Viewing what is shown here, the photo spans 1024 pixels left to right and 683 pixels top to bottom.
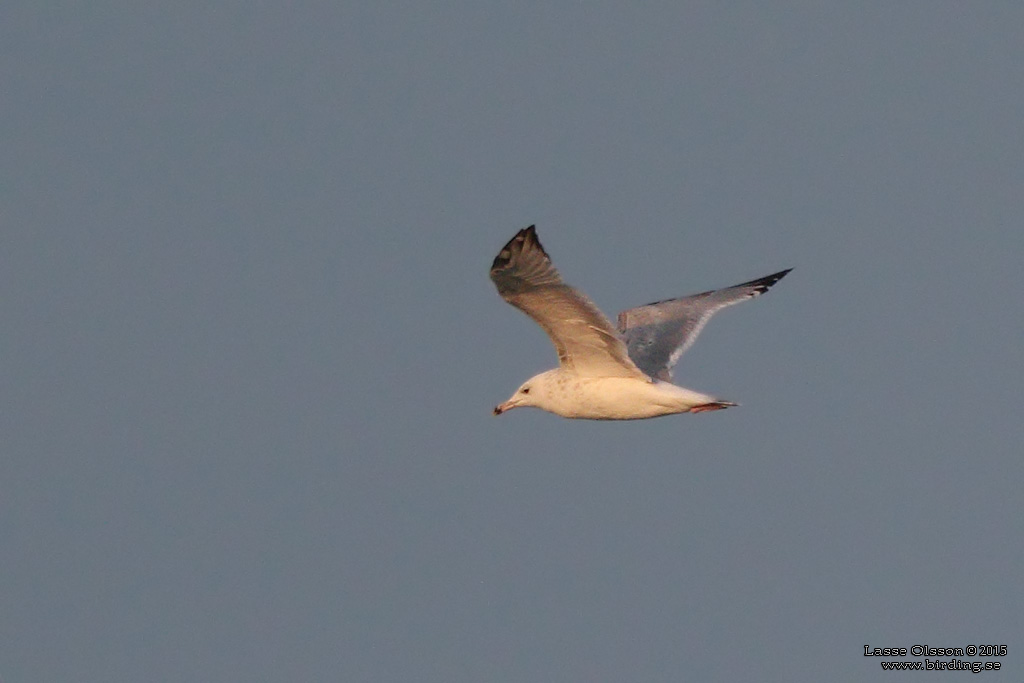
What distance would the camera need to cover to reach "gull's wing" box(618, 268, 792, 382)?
54.0 feet

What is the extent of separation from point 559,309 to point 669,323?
395cm

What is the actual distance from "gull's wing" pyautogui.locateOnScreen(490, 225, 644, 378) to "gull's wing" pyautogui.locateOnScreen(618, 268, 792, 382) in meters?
1.44

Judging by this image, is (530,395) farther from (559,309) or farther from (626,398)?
(559,309)

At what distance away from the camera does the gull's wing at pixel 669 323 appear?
16453mm

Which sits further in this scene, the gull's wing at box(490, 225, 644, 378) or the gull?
the gull

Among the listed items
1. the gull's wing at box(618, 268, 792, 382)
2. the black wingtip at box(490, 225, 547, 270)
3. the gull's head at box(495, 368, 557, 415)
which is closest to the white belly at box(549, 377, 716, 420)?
the gull's head at box(495, 368, 557, 415)

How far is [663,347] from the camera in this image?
16719 millimetres

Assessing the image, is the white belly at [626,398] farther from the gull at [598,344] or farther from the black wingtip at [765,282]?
the black wingtip at [765,282]

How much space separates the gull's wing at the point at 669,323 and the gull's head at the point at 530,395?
1239 mm

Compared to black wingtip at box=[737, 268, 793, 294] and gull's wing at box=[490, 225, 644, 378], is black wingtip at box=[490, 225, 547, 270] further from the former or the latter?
black wingtip at box=[737, 268, 793, 294]

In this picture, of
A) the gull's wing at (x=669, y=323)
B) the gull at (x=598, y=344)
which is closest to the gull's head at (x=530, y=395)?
the gull at (x=598, y=344)

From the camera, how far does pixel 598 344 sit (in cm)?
1434

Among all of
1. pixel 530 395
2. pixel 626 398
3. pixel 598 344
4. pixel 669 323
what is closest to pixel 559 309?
pixel 598 344

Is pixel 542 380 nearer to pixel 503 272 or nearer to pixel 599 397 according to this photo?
pixel 599 397
